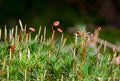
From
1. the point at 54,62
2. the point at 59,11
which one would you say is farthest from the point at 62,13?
the point at 54,62

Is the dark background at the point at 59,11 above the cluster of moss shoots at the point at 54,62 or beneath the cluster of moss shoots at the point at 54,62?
above

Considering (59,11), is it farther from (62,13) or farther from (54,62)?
(54,62)

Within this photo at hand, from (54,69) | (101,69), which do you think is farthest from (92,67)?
(54,69)

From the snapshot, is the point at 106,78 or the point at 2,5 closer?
the point at 106,78

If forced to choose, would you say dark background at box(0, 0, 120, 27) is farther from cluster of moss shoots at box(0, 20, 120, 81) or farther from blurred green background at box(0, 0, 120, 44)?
cluster of moss shoots at box(0, 20, 120, 81)

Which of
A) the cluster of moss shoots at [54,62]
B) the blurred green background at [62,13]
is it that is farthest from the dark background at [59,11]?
the cluster of moss shoots at [54,62]

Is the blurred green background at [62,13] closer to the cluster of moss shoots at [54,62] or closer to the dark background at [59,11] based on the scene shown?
the dark background at [59,11]

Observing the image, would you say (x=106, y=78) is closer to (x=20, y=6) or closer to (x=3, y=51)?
(x=3, y=51)
